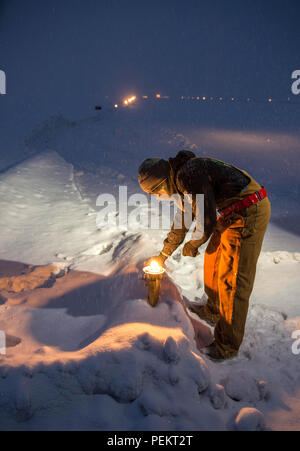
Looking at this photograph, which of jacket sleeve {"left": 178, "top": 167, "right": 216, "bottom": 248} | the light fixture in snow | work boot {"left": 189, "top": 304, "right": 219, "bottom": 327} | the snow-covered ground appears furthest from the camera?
work boot {"left": 189, "top": 304, "right": 219, "bottom": 327}

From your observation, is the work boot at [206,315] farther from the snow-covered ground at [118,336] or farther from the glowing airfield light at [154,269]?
the glowing airfield light at [154,269]

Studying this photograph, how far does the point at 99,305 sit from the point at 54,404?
1.44 meters

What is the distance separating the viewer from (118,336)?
80.7 inches

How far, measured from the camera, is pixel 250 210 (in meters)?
2.31

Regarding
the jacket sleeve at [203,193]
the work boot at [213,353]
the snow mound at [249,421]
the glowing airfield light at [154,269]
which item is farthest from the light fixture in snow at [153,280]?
the snow mound at [249,421]

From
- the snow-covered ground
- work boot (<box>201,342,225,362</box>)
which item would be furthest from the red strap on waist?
work boot (<box>201,342,225,362</box>)

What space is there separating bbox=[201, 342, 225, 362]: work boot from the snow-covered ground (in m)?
0.07

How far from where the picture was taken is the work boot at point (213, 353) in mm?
2441

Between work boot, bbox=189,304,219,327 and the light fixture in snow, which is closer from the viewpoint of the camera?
the light fixture in snow

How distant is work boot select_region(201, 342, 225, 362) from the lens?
2.44m

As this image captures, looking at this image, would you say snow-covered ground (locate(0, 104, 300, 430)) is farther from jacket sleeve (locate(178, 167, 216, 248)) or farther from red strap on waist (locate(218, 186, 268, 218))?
red strap on waist (locate(218, 186, 268, 218))
